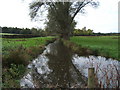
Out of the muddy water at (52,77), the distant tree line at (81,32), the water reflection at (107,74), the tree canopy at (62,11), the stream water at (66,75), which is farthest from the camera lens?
the distant tree line at (81,32)

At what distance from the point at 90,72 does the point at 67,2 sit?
62.2 feet

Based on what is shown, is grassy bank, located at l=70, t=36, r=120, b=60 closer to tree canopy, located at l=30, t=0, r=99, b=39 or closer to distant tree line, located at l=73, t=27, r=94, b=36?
tree canopy, located at l=30, t=0, r=99, b=39

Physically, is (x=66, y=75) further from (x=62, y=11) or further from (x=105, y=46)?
(x=62, y=11)

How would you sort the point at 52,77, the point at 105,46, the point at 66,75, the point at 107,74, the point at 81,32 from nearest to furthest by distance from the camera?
the point at 107,74, the point at 52,77, the point at 66,75, the point at 105,46, the point at 81,32

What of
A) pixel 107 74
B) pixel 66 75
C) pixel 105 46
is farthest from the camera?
pixel 105 46

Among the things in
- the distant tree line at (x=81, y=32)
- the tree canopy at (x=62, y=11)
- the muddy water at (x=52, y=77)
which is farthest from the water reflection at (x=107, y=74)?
the distant tree line at (x=81, y=32)

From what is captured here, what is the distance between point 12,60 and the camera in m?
6.66

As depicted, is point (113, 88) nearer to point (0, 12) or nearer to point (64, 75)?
point (64, 75)

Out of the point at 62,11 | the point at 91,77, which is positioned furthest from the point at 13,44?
the point at 91,77

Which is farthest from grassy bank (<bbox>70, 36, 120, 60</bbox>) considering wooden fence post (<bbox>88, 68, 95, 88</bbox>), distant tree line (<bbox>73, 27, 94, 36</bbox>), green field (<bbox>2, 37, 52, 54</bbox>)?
wooden fence post (<bbox>88, 68, 95, 88</bbox>)

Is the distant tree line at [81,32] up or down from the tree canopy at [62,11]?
down

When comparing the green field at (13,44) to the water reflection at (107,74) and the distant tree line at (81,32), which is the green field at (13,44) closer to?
the water reflection at (107,74)

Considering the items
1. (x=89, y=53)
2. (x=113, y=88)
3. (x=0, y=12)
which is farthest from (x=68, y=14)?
(x=113, y=88)

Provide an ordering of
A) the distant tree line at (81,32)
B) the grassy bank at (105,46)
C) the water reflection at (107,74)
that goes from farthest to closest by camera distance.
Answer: the distant tree line at (81,32) < the grassy bank at (105,46) < the water reflection at (107,74)
